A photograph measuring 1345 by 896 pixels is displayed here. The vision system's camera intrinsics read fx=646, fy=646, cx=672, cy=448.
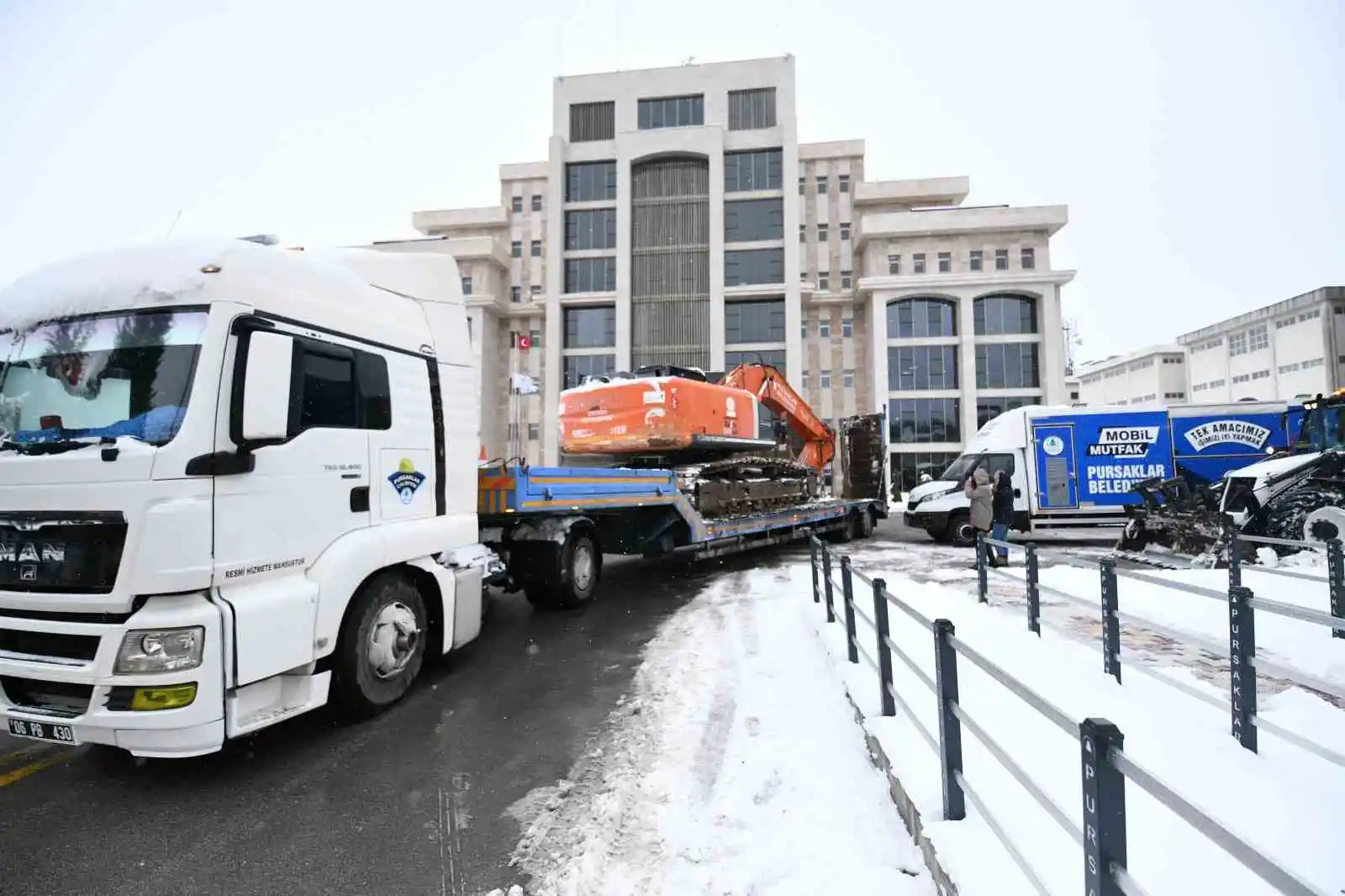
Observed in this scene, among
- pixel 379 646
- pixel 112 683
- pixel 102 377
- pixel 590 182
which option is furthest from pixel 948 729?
pixel 590 182

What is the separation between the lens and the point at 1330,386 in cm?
4975

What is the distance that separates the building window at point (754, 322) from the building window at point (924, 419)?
8961mm

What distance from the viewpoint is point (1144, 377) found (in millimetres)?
65750

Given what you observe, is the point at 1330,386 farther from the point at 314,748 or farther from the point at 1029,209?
the point at 314,748

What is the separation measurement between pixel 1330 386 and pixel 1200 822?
6944 centimetres

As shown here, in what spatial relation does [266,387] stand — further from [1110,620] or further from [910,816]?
[1110,620]

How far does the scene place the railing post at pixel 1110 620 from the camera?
4.98 meters

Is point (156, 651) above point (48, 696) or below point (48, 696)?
above

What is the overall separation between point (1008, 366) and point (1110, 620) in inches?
1636

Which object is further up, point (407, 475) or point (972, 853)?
point (407, 475)

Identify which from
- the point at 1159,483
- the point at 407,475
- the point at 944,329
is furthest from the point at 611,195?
the point at 407,475

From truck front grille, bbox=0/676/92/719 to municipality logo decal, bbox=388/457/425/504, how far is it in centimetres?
209

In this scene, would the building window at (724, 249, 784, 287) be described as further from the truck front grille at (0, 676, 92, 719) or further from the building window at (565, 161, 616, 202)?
the truck front grille at (0, 676, 92, 719)

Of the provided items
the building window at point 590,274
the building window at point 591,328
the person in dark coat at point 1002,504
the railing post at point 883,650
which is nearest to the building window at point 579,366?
the building window at point 591,328
